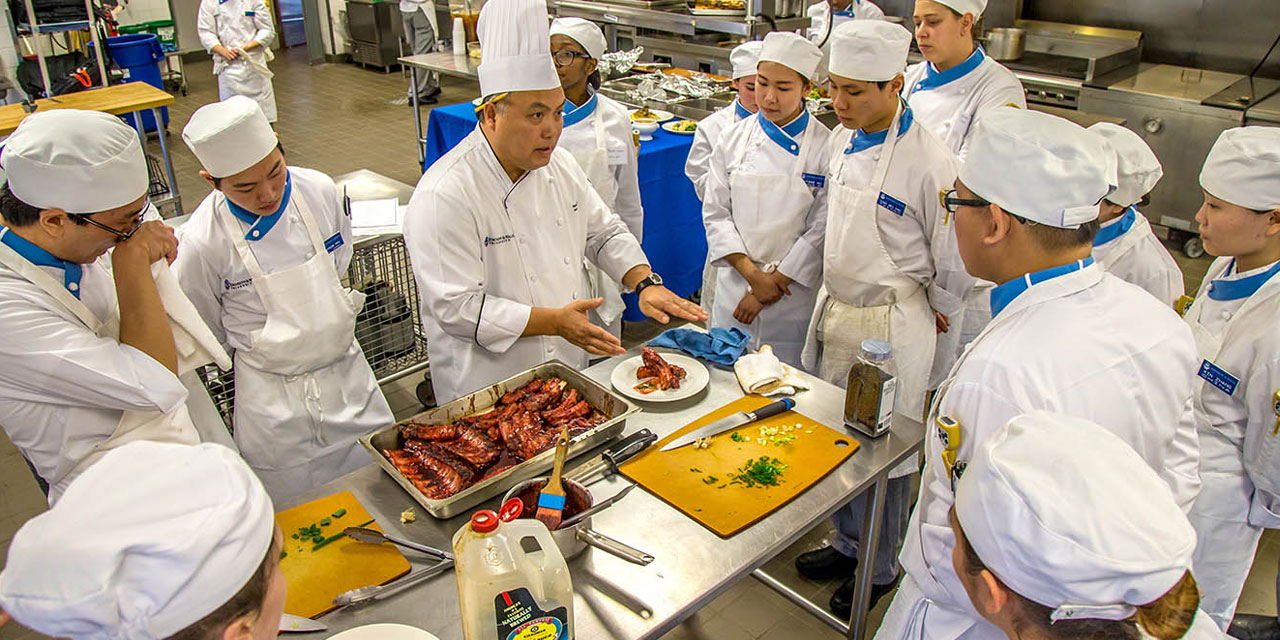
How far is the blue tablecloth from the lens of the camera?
15.4 feet

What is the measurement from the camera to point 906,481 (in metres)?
2.73

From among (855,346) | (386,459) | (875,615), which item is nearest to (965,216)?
(855,346)

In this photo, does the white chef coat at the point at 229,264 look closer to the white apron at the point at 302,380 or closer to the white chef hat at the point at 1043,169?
the white apron at the point at 302,380

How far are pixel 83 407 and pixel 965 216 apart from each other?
2060 millimetres

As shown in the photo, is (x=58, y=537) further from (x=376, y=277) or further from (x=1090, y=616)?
(x=376, y=277)

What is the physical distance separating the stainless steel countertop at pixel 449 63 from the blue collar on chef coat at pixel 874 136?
4119 millimetres

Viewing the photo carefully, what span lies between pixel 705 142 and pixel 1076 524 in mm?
3087

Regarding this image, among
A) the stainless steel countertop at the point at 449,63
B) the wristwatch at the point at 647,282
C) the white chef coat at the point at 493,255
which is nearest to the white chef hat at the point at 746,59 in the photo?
the white chef coat at the point at 493,255

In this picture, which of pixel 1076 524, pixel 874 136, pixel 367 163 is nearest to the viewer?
pixel 1076 524

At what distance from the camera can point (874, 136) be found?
2760 millimetres

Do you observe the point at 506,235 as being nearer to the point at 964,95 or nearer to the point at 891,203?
the point at 891,203

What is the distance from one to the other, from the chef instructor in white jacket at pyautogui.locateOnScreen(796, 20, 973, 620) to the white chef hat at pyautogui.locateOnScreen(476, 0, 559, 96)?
100 centimetres

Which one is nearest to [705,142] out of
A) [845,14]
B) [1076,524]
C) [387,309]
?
[387,309]

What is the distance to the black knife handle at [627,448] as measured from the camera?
200 centimetres
